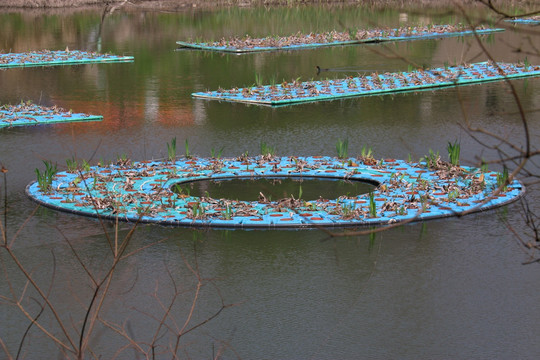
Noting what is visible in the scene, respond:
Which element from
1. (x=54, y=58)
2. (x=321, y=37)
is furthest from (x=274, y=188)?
(x=321, y=37)

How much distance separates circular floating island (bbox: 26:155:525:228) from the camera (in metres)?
8.14

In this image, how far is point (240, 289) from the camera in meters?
6.66

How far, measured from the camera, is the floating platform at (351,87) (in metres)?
15.1

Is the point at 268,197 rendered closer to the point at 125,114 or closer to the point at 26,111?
the point at 125,114

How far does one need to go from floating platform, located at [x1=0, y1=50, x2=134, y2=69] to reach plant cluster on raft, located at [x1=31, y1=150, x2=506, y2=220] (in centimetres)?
1074

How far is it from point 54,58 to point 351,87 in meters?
7.91

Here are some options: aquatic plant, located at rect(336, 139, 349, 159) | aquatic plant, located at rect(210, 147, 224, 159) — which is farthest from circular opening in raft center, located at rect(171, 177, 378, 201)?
aquatic plant, located at rect(336, 139, 349, 159)

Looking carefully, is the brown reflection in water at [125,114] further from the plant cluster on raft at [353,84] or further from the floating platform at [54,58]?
the floating platform at [54,58]

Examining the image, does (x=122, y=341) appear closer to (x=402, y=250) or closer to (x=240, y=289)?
(x=240, y=289)

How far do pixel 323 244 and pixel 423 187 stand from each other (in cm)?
165

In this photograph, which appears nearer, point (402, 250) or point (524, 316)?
point (524, 316)

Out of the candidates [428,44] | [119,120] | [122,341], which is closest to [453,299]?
[122,341]

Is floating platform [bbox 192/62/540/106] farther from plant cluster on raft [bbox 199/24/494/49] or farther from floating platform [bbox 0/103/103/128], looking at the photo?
plant cluster on raft [bbox 199/24/494/49]

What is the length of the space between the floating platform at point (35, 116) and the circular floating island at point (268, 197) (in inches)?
141
